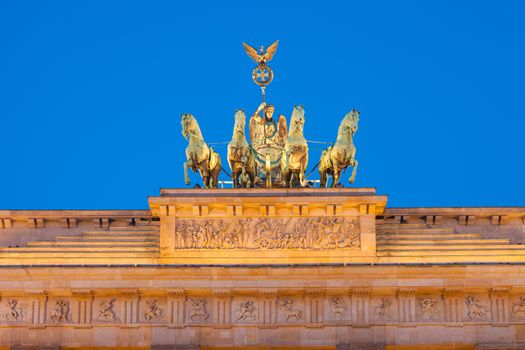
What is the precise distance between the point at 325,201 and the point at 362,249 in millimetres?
1607

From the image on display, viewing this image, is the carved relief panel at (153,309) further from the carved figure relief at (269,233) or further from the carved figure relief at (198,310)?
the carved figure relief at (269,233)

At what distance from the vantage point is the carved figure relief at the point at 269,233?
47.6 metres

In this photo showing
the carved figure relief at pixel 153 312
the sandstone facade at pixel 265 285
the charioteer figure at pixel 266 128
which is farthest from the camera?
the charioteer figure at pixel 266 128

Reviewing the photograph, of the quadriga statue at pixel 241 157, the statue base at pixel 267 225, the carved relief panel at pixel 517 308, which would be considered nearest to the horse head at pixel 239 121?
the quadriga statue at pixel 241 157

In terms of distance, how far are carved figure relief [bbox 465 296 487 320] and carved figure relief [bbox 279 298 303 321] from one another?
439 cm

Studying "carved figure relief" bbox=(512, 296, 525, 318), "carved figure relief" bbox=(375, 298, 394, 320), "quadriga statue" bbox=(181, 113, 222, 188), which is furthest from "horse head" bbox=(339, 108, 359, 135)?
"carved figure relief" bbox=(512, 296, 525, 318)

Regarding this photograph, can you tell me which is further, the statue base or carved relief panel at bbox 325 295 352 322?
the statue base

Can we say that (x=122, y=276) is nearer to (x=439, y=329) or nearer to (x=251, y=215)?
(x=251, y=215)

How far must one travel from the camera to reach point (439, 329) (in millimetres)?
46688

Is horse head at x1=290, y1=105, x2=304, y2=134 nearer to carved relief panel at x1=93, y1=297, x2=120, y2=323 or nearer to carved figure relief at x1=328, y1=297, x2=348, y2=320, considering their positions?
carved figure relief at x1=328, y1=297, x2=348, y2=320

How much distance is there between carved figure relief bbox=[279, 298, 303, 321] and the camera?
46875mm

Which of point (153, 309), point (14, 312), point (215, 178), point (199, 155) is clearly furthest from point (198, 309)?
point (14, 312)

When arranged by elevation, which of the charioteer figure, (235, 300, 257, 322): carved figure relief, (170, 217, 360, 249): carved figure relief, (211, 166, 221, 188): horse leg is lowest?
(235, 300, 257, 322): carved figure relief

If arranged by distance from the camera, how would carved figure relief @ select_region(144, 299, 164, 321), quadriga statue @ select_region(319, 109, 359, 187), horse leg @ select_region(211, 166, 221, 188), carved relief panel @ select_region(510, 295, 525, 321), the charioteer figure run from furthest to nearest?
1. the charioteer figure
2. horse leg @ select_region(211, 166, 221, 188)
3. quadriga statue @ select_region(319, 109, 359, 187)
4. carved relief panel @ select_region(510, 295, 525, 321)
5. carved figure relief @ select_region(144, 299, 164, 321)
